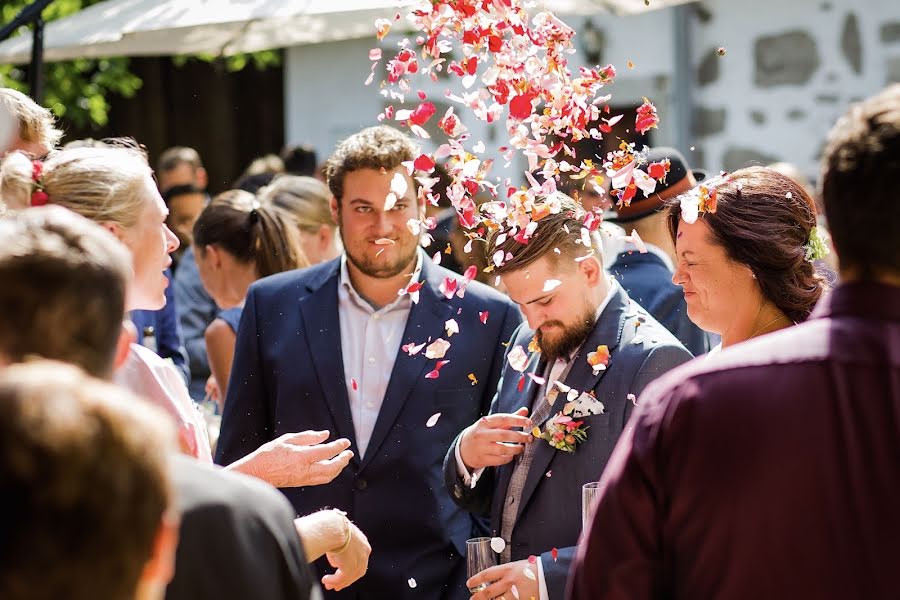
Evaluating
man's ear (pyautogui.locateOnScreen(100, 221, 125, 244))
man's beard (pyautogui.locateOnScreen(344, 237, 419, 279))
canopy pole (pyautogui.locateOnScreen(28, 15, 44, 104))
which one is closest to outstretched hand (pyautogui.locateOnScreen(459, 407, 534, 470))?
man's beard (pyautogui.locateOnScreen(344, 237, 419, 279))

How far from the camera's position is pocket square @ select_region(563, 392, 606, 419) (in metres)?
3.10

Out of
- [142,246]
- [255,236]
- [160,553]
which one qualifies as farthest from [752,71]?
[160,553]

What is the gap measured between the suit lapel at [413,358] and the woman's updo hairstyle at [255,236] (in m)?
1.06

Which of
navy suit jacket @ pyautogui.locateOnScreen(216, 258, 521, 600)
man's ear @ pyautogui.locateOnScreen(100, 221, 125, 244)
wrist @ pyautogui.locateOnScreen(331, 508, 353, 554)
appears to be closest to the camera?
wrist @ pyautogui.locateOnScreen(331, 508, 353, 554)

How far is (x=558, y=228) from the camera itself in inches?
130

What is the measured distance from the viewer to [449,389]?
3768 millimetres

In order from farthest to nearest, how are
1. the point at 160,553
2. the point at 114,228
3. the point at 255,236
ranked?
the point at 255,236 → the point at 114,228 → the point at 160,553

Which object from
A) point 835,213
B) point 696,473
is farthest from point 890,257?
point 696,473

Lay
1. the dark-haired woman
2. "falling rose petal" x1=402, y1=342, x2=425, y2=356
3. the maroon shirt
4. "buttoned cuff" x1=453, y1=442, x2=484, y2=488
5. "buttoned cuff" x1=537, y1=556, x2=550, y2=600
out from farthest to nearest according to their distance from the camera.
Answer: the dark-haired woman
"falling rose petal" x1=402, y1=342, x2=425, y2=356
"buttoned cuff" x1=453, y1=442, x2=484, y2=488
"buttoned cuff" x1=537, y1=556, x2=550, y2=600
the maroon shirt

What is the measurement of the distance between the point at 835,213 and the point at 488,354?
2040 mm

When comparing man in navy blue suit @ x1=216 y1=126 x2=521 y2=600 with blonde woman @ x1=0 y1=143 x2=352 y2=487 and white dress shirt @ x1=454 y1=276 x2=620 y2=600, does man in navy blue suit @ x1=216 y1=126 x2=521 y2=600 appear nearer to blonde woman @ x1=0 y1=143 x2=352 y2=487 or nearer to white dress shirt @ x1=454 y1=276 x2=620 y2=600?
white dress shirt @ x1=454 y1=276 x2=620 y2=600

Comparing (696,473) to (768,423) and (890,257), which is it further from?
(890,257)

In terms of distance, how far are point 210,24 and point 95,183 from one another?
2835mm

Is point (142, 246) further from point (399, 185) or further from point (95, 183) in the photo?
point (399, 185)
